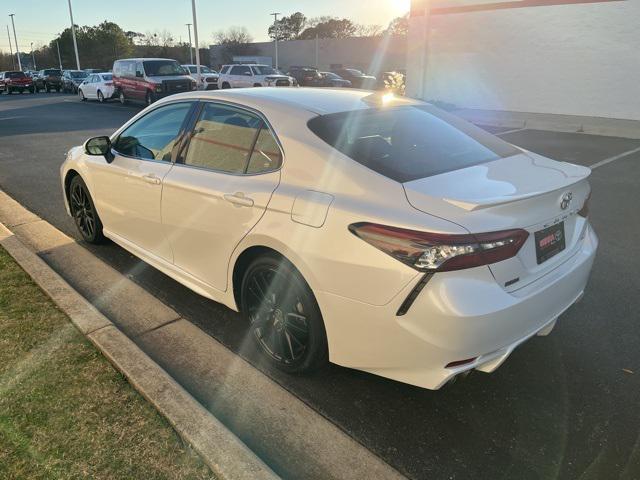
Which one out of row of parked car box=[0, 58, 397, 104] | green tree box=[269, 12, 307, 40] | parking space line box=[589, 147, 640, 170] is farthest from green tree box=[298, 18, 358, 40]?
parking space line box=[589, 147, 640, 170]

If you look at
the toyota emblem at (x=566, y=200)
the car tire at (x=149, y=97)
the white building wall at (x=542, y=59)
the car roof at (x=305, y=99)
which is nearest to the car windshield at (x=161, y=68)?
the car tire at (x=149, y=97)

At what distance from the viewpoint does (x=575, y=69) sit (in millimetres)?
17141

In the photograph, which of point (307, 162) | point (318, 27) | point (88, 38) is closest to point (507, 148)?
point (307, 162)

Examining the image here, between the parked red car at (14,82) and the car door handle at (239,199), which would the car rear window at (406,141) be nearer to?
the car door handle at (239,199)

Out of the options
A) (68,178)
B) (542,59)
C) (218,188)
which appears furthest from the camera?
(542,59)

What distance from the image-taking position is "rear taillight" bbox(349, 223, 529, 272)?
224cm

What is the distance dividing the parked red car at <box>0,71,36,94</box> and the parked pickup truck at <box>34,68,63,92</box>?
2.60 feet

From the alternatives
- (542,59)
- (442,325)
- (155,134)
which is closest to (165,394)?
(442,325)

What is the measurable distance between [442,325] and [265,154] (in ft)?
4.87

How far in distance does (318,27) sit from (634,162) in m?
85.0

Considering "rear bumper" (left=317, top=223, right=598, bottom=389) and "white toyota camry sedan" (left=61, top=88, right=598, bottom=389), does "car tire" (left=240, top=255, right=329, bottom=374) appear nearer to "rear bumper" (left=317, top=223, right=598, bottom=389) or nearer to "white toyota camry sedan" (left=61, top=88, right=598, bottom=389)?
"white toyota camry sedan" (left=61, top=88, right=598, bottom=389)

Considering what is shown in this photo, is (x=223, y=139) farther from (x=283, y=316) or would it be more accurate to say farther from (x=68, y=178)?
(x=68, y=178)

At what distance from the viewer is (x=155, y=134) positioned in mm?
4062

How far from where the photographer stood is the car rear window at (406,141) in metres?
2.75
